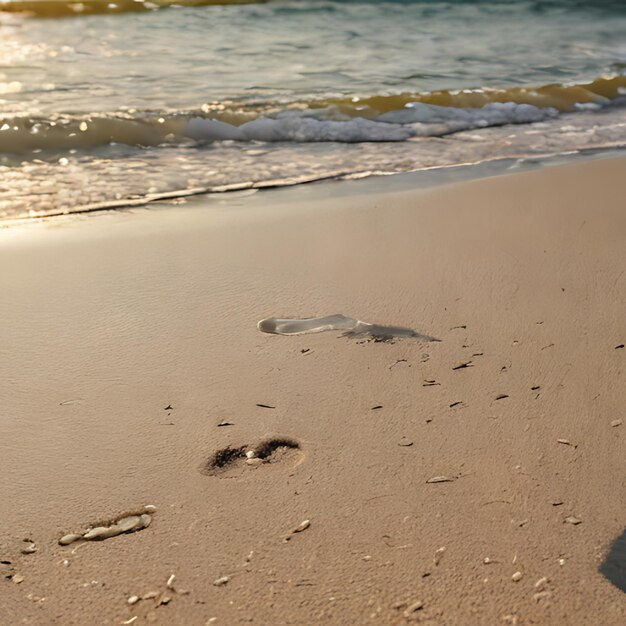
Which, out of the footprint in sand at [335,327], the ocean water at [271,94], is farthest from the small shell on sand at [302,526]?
the ocean water at [271,94]

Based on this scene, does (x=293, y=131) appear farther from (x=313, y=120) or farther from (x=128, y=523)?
(x=128, y=523)

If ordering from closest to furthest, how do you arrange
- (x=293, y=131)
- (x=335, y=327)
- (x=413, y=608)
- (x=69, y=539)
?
1. (x=413, y=608)
2. (x=69, y=539)
3. (x=335, y=327)
4. (x=293, y=131)

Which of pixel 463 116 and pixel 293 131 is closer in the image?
pixel 293 131

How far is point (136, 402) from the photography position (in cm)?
160

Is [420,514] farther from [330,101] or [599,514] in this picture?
[330,101]

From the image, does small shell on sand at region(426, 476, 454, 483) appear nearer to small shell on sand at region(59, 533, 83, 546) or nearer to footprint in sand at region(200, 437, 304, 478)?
footprint in sand at region(200, 437, 304, 478)

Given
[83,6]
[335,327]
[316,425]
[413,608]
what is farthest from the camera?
[83,6]

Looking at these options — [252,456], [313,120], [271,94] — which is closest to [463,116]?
[313,120]

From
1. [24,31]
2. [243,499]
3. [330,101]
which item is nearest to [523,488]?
[243,499]

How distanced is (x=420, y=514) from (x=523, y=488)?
0.64 feet

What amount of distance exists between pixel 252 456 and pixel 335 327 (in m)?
0.52

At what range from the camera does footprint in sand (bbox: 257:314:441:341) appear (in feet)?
6.09

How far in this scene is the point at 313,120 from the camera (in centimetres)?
432

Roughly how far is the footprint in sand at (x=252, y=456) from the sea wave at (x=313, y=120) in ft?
9.07
